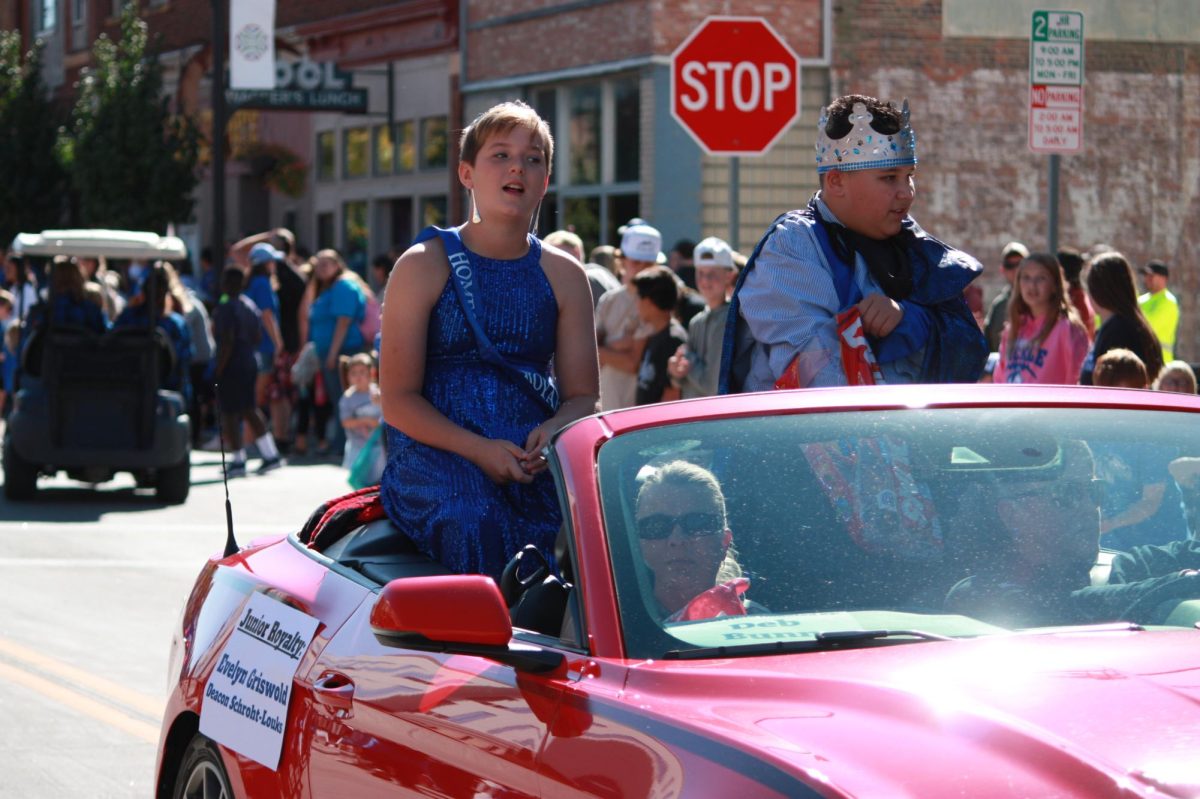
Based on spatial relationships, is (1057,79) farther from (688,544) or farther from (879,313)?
(688,544)

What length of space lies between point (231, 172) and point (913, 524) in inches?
1336

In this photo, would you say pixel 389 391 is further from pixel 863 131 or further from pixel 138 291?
pixel 138 291

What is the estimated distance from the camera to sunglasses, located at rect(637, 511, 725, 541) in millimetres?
3566

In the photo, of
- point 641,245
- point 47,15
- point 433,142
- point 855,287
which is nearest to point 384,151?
point 433,142

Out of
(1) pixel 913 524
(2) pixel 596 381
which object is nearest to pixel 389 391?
(2) pixel 596 381

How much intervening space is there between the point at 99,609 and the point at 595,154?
49.0 feet

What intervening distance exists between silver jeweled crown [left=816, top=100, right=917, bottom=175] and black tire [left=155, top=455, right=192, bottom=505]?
1153 cm

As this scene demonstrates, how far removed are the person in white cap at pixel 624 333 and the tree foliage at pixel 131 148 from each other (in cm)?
2135

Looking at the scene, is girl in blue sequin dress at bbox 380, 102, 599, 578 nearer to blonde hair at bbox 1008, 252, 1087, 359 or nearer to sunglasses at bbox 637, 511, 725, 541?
sunglasses at bbox 637, 511, 725, 541

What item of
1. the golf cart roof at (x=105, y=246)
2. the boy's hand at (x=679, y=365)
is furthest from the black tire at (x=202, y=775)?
the golf cart roof at (x=105, y=246)

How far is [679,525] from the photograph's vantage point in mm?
3568

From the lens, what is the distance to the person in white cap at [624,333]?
40.7 feet

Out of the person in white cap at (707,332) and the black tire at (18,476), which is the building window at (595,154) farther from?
the person in white cap at (707,332)

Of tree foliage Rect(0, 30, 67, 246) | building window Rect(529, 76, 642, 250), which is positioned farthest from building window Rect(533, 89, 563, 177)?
tree foliage Rect(0, 30, 67, 246)
